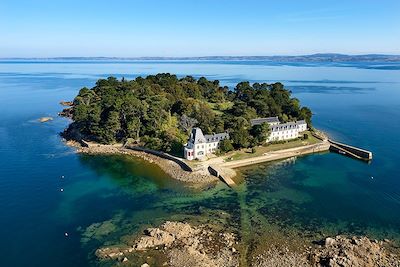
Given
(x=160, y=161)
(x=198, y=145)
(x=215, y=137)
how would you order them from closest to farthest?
(x=198, y=145) → (x=160, y=161) → (x=215, y=137)

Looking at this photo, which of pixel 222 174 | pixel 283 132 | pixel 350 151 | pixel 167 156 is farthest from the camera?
pixel 283 132

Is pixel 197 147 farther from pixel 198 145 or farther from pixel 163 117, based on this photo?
pixel 163 117

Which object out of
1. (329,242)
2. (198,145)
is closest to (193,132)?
(198,145)

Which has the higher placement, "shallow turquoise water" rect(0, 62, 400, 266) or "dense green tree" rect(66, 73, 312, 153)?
"dense green tree" rect(66, 73, 312, 153)

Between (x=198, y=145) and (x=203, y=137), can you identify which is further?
(x=203, y=137)

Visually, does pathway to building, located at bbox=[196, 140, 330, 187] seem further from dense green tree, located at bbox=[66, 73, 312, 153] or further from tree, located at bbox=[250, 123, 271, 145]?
dense green tree, located at bbox=[66, 73, 312, 153]

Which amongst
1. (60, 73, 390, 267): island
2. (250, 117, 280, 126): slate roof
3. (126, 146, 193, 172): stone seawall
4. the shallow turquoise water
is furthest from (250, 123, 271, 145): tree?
(126, 146, 193, 172): stone seawall

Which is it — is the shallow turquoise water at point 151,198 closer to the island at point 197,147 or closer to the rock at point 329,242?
the island at point 197,147
